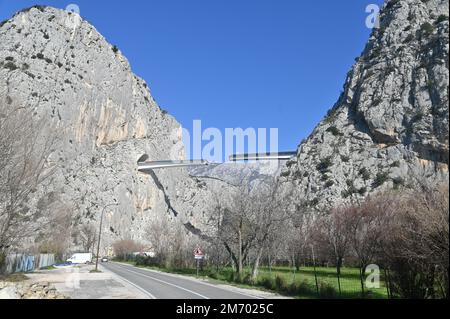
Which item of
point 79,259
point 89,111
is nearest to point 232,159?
point 89,111

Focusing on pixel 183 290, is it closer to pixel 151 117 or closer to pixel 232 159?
pixel 232 159

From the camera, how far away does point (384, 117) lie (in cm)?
6756

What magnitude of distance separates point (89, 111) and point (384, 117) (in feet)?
200

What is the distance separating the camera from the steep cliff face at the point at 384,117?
199 feet

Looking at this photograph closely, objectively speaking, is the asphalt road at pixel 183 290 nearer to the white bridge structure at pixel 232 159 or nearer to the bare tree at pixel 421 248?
the bare tree at pixel 421 248

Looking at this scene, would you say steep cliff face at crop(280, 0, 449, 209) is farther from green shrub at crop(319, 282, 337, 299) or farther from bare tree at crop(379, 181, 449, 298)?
bare tree at crop(379, 181, 449, 298)

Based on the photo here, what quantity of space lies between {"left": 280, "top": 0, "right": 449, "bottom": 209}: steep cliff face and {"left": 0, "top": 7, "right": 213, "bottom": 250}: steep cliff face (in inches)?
1564

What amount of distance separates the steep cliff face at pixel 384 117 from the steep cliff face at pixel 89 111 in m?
39.7

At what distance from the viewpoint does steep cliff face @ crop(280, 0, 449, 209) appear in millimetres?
60719

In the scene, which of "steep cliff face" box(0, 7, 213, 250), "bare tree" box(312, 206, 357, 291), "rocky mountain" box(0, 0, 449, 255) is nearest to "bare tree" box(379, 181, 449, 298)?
"bare tree" box(312, 206, 357, 291)

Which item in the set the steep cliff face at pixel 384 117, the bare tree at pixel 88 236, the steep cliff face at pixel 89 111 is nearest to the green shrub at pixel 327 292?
the steep cliff face at pixel 384 117

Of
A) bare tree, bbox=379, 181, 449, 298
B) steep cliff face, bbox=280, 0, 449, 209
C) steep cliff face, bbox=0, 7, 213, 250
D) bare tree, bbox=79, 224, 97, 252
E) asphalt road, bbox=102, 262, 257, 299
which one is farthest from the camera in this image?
bare tree, bbox=79, 224, 97, 252
